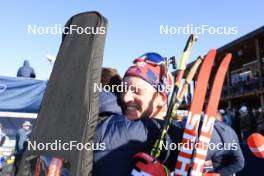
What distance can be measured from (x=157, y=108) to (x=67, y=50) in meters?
0.58

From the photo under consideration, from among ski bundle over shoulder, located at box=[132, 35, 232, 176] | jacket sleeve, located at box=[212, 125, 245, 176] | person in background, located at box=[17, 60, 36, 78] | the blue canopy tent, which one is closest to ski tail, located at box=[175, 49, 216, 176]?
ski bundle over shoulder, located at box=[132, 35, 232, 176]

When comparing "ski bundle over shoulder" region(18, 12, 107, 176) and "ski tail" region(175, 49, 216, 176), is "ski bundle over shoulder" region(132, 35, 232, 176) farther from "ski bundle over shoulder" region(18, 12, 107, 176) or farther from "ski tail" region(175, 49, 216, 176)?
"ski bundle over shoulder" region(18, 12, 107, 176)

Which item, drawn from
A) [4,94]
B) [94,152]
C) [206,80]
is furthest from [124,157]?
[4,94]

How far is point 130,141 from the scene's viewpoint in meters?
1.38

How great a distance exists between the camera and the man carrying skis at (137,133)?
4.54 feet

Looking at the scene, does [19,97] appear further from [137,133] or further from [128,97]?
[137,133]

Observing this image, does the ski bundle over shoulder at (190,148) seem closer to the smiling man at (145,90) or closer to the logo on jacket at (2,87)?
the smiling man at (145,90)

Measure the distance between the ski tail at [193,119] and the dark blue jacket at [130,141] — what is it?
0.05 m

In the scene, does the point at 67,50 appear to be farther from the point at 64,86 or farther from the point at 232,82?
the point at 232,82

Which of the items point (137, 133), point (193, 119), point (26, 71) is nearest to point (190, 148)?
point (193, 119)

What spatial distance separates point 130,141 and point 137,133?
0.14 ft

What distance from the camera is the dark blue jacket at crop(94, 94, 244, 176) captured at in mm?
1383

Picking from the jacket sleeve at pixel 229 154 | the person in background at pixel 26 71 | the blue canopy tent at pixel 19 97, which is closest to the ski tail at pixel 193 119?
the jacket sleeve at pixel 229 154

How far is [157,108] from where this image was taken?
70.1 inches
